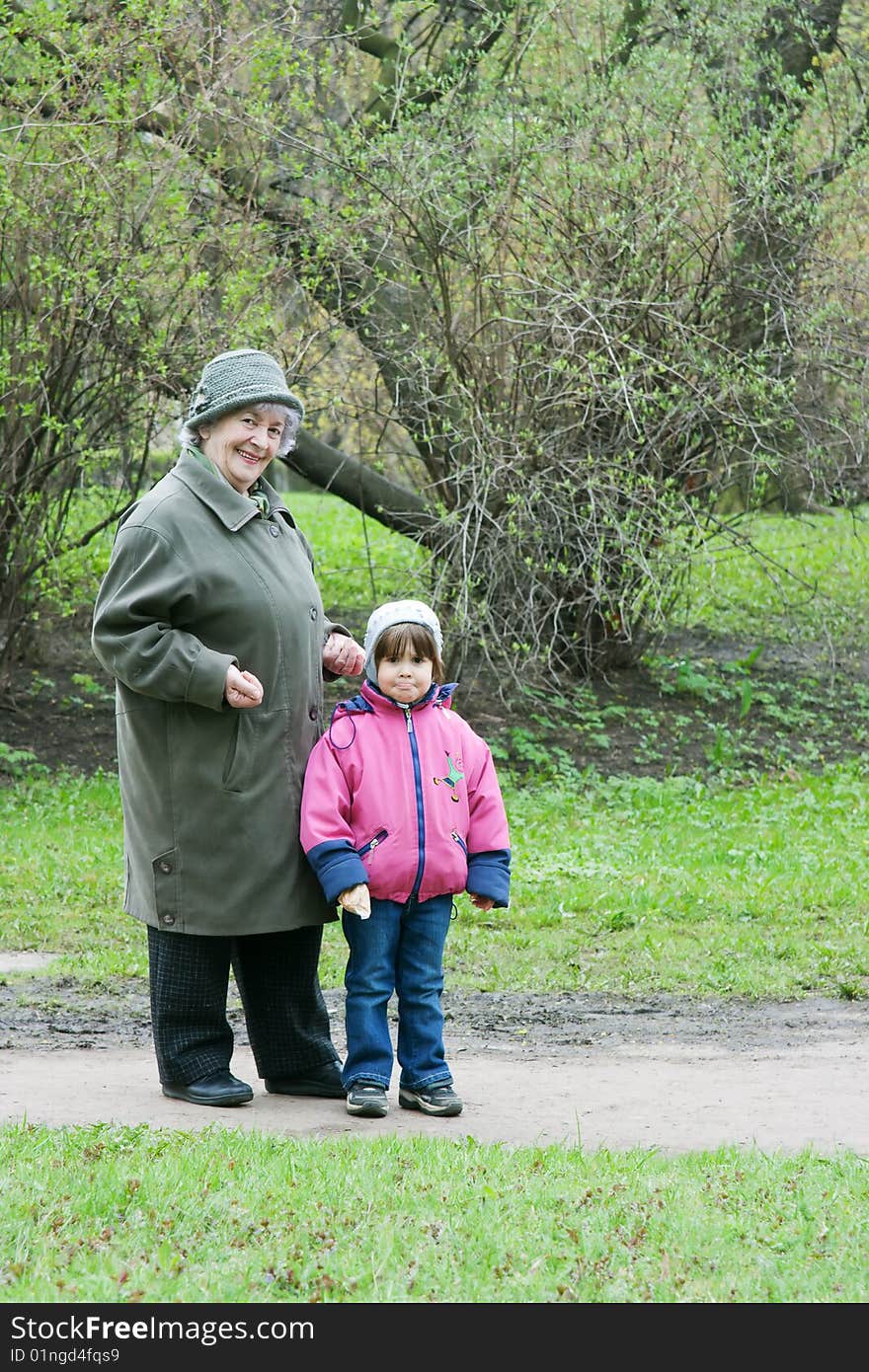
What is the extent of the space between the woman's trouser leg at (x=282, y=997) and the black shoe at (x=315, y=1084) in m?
0.02

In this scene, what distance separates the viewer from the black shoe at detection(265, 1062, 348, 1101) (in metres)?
5.11

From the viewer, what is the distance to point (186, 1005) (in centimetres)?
487

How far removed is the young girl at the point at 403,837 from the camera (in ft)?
15.8

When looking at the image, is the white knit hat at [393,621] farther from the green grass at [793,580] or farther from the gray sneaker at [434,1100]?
the green grass at [793,580]

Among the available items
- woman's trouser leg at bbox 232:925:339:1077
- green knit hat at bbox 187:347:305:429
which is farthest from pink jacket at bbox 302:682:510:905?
green knit hat at bbox 187:347:305:429

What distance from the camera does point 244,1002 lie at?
510 cm

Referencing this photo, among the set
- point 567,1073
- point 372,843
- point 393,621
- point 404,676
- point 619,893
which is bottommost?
point 619,893

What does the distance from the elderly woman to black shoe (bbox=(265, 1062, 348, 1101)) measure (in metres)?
0.21

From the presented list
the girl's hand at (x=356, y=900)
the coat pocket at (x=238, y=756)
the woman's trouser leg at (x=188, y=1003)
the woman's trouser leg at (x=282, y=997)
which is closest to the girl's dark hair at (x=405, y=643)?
the coat pocket at (x=238, y=756)

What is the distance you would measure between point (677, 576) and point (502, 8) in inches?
167

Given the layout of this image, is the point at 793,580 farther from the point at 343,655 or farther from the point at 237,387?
the point at 237,387

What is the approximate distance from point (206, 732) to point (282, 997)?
90 cm

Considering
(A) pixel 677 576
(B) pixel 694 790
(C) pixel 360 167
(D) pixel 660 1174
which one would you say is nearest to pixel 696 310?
(A) pixel 677 576

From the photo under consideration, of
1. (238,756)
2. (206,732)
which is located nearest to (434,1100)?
(238,756)
